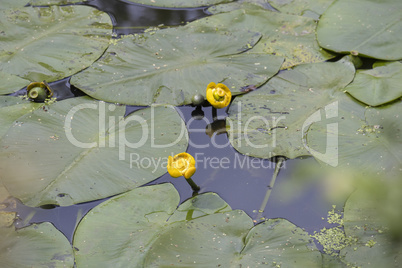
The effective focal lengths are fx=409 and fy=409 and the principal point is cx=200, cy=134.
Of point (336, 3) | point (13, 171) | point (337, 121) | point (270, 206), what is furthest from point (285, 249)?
point (336, 3)

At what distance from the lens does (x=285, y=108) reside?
Result: 2.67 m

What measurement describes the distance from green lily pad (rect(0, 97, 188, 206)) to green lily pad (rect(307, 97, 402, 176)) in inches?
33.0

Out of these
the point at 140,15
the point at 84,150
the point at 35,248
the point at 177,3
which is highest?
the point at 177,3

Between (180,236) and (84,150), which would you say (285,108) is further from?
(84,150)

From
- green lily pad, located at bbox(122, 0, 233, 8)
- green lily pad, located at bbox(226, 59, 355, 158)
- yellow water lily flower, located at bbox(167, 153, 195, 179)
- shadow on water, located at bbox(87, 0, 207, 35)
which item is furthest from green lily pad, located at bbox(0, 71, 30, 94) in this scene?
green lily pad, located at bbox(226, 59, 355, 158)

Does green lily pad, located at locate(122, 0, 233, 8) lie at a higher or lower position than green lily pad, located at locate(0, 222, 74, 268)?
higher

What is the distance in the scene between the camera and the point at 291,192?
2346 millimetres

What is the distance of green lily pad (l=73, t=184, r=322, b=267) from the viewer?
197cm

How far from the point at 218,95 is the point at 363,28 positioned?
1.32 meters

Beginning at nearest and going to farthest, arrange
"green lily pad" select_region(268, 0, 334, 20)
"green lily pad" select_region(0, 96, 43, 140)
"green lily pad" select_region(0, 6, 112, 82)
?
1. "green lily pad" select_region(0, 96, 43, 140)
2. "green lily pad" select_region(0, 6, 112, 82)
3. "green lily pad" select_region(268, 0, 334, 20)

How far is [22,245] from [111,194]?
50cm

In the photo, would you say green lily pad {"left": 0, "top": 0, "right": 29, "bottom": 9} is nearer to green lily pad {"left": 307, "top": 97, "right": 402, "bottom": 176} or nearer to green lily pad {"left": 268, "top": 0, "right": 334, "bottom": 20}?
green lily pad {"left": 268, "top": 0, "right": 334, "bottom": 20}

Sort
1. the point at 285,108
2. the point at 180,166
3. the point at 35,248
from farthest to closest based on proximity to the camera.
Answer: the point at 285,108 < the point at 180,166 < the point at 35,248

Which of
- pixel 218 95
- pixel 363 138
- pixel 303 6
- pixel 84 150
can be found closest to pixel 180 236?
pixel 84 150
